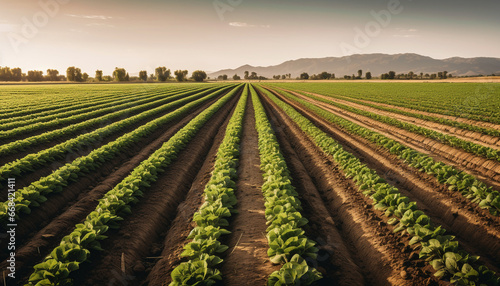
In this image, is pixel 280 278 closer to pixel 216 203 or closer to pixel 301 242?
pixel 301 242

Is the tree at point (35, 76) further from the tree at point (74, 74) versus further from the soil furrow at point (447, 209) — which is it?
the soil furrow at point (447, 209)

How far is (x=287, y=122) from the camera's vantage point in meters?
21.5

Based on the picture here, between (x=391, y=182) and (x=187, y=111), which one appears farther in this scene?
(x=187, y=111)

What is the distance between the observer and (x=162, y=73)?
167750 millimetres

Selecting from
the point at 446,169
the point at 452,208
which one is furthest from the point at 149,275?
the point at 446,169

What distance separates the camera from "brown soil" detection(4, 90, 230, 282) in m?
5.44

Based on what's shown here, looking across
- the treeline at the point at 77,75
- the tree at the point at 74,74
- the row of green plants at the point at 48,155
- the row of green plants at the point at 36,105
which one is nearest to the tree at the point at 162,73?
the treeline at the point at 77,75

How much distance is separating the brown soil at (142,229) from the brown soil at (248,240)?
1989 millimetres

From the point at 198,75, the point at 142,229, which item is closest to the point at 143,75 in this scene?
the point at 198,75

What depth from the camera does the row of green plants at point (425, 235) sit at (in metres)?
3.94

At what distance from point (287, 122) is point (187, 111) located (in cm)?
1229

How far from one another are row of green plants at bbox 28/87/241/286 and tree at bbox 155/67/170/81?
166626mm

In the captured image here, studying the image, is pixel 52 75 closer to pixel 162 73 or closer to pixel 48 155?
pixel 162 73

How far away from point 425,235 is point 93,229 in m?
7.13
